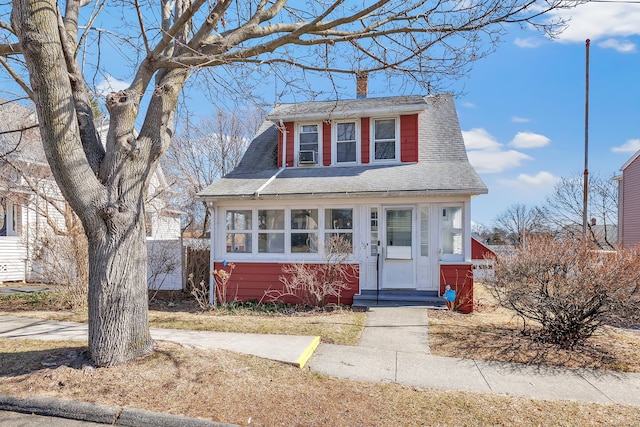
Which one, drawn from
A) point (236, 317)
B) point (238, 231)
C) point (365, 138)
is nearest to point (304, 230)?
point (238, 231)

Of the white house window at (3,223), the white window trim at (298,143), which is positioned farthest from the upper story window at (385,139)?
the white house window at (3,223)

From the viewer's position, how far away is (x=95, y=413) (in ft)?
12.7

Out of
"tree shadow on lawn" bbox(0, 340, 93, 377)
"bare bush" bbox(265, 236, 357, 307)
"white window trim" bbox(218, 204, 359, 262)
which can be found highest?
"white window trim" bbox(218, 204, 359, 262)

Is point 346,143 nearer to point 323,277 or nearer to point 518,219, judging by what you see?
point 323,277

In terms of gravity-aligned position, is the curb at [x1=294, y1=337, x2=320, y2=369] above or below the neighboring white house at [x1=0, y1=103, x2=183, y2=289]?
below

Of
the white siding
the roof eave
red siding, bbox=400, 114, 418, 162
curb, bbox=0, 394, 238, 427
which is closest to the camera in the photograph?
curb, bbox=0, 394, 238, 427

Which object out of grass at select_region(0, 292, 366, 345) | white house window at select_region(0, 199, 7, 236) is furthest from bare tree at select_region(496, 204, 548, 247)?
white house window at select_region(0, 199, 7, 236)

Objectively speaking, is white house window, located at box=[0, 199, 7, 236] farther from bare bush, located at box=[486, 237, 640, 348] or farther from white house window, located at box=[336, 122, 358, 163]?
bare bush, located at box=[486, 237, 640, 348]

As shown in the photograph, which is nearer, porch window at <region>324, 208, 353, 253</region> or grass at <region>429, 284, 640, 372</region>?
grass at <region>429, 284, 640, 372</region>

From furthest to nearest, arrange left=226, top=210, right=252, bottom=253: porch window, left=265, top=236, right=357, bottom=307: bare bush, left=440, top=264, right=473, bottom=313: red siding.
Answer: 1. left=226, top=210, right=252, bottom=253: porch window
2. left=265, top=236, right=357, bottom=307: bare bush
3. left=440, top=264, right=473, bottom=313: red siding

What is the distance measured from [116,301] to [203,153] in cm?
1690

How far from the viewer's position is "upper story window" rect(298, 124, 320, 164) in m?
12.1

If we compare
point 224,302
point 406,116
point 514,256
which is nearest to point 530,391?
point 514,256

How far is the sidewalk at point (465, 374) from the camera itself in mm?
4613
